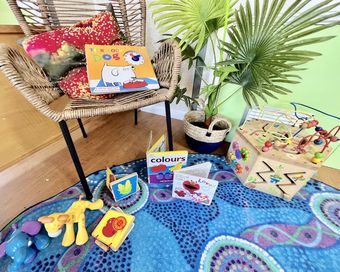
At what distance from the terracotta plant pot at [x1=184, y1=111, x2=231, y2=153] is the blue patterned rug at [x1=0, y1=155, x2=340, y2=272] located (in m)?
0.22

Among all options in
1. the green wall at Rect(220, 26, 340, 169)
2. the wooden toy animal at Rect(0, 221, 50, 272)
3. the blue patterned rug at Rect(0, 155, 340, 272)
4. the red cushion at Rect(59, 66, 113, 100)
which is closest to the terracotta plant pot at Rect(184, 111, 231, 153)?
the blue patterned rug at Rect(0, 155, 340, 272)

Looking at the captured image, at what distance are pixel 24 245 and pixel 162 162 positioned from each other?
0.55 meters

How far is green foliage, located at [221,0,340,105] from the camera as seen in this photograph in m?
0.62

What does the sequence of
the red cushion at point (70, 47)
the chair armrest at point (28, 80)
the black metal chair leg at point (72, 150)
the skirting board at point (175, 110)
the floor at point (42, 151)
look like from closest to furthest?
the chair armrest at point (28, 80) < the black metal chair leg at point (72, 150) < the red cushion at point (70, 47) < the floor at point (42, 151) < the skirting board at point (175, 110)

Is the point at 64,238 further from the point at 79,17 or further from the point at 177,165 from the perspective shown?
the point at 79,17

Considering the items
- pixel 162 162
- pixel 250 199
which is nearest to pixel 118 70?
pixel 162 162

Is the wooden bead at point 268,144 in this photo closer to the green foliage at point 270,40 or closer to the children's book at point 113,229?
the green foliage at point 270,40

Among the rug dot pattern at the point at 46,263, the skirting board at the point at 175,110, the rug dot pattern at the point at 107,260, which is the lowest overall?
the rug dot pattern at the point at 46,263

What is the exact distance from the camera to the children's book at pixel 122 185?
777 mm

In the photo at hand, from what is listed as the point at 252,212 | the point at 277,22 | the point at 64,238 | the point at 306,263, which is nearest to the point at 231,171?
the point at 252,212

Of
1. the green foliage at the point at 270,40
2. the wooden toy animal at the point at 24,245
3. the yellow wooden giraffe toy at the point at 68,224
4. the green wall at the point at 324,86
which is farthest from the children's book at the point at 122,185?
the green wall at the point at 324,86

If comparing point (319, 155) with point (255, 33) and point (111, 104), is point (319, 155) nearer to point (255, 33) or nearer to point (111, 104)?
point (255, 33)

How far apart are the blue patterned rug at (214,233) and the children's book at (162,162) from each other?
0.21 ft

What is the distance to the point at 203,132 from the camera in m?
1.00
